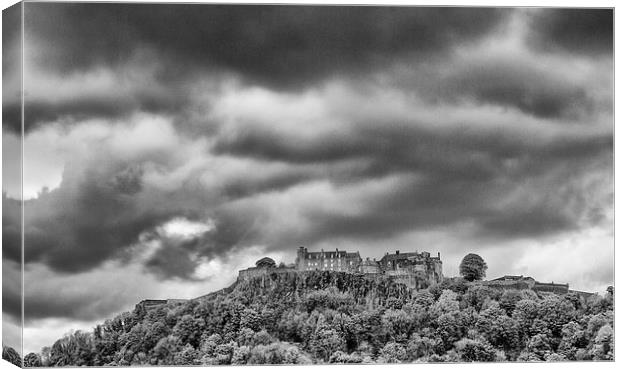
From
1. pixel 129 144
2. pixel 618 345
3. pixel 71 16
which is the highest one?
pixel 71 16

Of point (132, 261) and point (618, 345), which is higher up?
point (132, 261)

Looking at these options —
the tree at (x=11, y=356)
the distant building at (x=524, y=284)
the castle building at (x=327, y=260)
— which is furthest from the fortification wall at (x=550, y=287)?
the tree at (x=11, y=356)

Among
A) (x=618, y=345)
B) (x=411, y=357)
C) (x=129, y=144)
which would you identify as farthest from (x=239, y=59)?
(x=618, y=345)

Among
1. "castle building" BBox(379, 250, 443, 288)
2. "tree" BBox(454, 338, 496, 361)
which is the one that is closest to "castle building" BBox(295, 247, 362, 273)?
"castle building" BBox(379, 250, 443, 288)

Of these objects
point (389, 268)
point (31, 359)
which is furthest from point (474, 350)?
point (31, 359)

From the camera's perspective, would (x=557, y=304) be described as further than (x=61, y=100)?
Yes

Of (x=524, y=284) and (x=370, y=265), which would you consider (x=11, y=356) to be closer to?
(x=370, y=265)

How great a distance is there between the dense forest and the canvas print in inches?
1.4

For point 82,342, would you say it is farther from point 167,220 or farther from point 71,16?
point 71,16

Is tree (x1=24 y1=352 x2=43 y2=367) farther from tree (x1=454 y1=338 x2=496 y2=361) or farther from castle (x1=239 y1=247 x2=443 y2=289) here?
tree (x1=454 y1=338 x2=496 y2=361)

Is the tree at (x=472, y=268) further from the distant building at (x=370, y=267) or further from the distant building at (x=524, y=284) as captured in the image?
the distant building at (x=370, y=267)

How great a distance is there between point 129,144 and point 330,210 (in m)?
3.38

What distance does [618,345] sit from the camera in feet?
79.5

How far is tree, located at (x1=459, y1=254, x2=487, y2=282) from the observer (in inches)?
948
